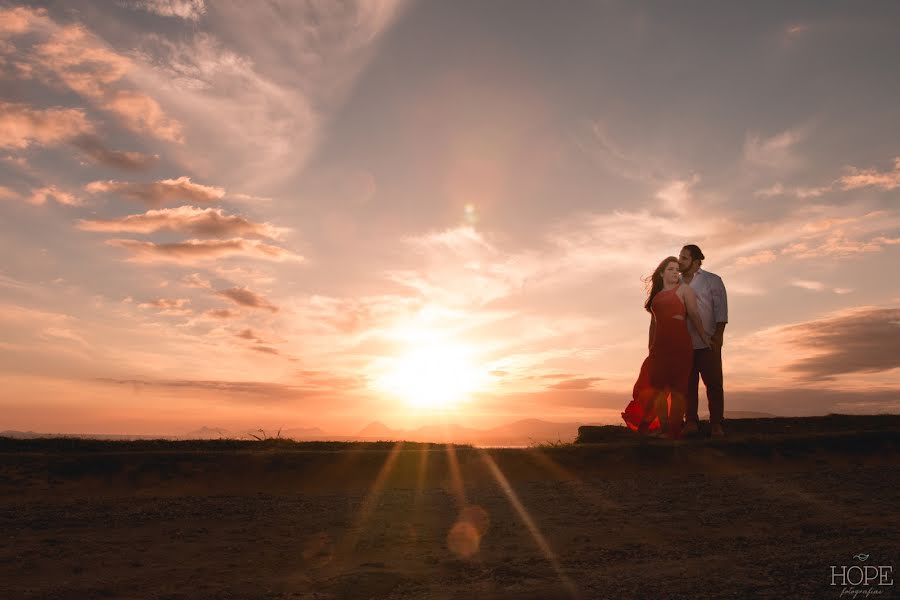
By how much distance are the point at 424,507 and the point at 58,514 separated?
3454 millimetres

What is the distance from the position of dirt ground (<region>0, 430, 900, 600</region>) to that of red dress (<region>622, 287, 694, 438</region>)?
1.33 m

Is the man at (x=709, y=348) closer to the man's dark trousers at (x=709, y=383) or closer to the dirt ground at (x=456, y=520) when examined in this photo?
the man's dark trousers at (x=709, y=383)

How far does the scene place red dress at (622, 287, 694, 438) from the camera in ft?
32.9

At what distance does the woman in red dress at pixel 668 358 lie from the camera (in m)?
10.0

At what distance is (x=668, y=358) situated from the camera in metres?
10.1

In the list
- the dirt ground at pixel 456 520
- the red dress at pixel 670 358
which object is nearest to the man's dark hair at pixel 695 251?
the red dress at pixel 670 358

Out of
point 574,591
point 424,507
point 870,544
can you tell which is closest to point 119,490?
point 424,507

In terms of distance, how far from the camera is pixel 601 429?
1121 centimetres

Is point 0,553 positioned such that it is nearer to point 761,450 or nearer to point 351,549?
point 351,549

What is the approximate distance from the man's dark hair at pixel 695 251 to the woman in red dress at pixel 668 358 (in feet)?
1.09

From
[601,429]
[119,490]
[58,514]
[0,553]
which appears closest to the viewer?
[0,553]

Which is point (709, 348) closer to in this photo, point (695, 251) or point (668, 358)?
point (668, 358)

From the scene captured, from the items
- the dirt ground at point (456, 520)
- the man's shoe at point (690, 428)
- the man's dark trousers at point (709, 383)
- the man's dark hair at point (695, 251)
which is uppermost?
the man's dark hair at point (695, 251)

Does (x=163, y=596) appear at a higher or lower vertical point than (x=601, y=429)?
lower
